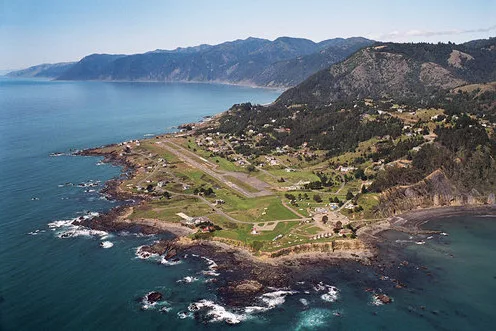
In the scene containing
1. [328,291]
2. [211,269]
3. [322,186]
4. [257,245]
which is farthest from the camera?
A: [322,186]

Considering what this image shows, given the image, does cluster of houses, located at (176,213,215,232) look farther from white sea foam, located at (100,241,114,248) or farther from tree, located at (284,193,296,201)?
tree, located at (284,193,296,201)

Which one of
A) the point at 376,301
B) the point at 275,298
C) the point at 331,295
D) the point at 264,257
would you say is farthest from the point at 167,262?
the point at 376,301

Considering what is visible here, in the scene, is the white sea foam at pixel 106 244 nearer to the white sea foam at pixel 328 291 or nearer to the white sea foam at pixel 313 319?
the white sea foam at pixel 328 291

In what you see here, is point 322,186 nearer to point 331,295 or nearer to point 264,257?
point 264,257

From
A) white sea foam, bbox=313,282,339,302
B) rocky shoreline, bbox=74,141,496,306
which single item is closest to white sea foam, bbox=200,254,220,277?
rocky shoreline, bbox=74,141,496,306

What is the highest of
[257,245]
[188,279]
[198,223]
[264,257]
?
[198,223]
